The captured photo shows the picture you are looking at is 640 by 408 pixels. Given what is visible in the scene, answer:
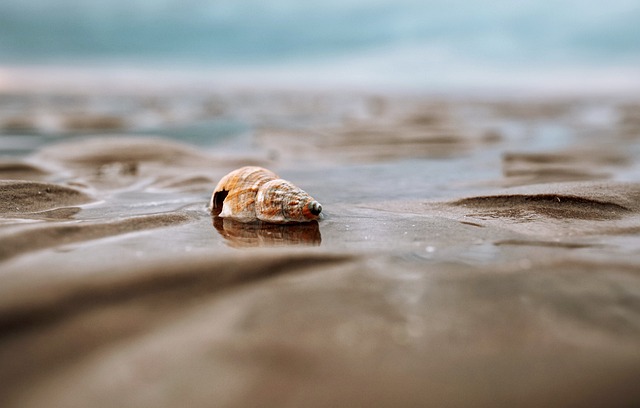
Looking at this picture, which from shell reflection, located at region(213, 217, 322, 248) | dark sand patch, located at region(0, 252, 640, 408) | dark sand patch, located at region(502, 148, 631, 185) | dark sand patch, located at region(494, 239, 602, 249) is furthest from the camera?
dark sand patch, located at region(502, 148, 631, 185)

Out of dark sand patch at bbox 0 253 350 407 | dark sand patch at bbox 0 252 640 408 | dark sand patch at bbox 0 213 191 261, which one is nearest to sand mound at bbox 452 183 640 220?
dark sand patch at bbox 0 252 640 408

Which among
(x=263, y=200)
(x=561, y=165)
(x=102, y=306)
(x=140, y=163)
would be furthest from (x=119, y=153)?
(x=561, y=165)

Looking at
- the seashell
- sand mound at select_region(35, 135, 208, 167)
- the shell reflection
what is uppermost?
sand mound at select_region(35, 135, 208, 167)

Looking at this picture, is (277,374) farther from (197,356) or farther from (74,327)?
(74,327)

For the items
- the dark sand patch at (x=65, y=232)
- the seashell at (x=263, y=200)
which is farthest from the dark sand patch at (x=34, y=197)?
the seashell at (x=263, y=200)

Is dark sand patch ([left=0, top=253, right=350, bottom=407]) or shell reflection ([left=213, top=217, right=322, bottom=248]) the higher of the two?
shell reflection ([left=213, top=217, right=322, bottom=248])

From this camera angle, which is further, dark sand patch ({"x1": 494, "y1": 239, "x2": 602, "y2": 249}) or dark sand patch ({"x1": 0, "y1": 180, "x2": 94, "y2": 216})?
dark sand patch ({"x1": 0, "y1": 180, "x2": 94, "y2": 216})

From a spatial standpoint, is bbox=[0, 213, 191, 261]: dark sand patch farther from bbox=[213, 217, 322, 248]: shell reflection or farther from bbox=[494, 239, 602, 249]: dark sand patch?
bbox=[494, 239, 602, 249]: dark sand patch
